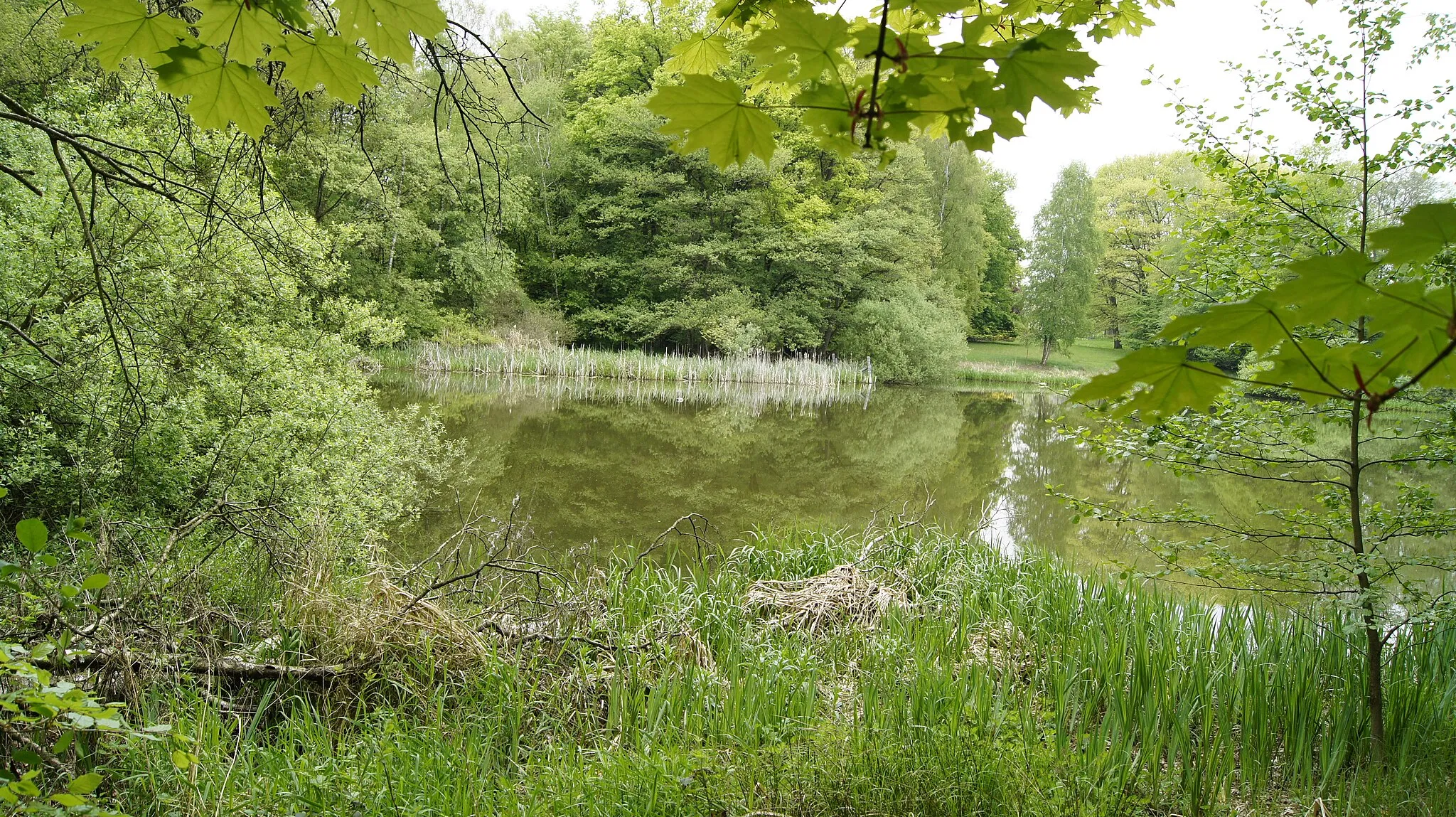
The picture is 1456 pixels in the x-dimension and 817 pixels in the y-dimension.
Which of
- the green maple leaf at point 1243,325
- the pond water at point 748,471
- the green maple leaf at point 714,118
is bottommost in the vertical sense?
the pond water at point 748,471

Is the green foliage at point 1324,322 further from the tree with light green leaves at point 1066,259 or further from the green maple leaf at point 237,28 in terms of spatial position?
the tree with light green leaves at point 1066,259

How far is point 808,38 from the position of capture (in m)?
1.05

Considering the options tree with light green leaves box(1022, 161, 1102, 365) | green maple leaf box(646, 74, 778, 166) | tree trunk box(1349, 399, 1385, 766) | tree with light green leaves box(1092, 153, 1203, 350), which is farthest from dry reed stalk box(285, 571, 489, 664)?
tree with light green leaves box(1092, 153, 1203, 350)

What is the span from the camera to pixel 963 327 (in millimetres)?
29297

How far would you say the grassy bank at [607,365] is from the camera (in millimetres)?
20469

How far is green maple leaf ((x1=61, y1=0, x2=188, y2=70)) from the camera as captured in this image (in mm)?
1072

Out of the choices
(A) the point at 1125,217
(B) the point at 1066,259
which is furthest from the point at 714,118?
(A) the point at 1125,217

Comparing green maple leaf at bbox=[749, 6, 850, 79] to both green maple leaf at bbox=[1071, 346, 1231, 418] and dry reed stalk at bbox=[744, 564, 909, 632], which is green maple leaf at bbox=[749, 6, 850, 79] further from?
dry reed stalk at bbox=[744, 564, 909, 632]

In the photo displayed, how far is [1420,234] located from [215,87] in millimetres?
1519

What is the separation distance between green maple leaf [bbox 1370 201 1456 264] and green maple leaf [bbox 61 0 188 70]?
146 centimetres

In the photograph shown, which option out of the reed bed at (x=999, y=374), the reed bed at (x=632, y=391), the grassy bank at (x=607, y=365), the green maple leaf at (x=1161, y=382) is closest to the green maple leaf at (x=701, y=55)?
the green maple leaf at (x=1161, y=382)

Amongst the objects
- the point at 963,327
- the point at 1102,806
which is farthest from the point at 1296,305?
the point at 963,327

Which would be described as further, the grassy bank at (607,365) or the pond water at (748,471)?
the grassy bank at (607,365)

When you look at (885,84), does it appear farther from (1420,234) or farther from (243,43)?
(243,43)
